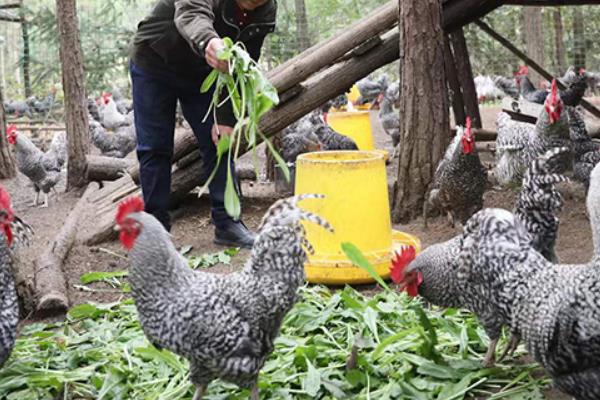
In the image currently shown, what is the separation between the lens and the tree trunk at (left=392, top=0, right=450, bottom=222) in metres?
6.29

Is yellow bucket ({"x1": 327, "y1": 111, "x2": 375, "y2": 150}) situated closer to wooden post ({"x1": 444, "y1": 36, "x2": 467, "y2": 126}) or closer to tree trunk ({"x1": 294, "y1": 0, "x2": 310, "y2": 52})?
wooden post ({"x1": 444, "y1": 36, "x2": 467, "y2": 126})

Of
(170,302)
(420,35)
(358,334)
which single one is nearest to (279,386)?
(358,334)

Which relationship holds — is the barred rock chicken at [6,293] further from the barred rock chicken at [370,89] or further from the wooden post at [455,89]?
the barred rock chicken at [370,89]

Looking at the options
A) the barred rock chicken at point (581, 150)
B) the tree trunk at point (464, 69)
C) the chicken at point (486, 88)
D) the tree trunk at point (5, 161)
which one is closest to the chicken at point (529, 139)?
the barred rock chicken at point (581, 150)

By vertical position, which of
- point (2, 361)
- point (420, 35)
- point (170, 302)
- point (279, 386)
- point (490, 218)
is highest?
point (420, 35)

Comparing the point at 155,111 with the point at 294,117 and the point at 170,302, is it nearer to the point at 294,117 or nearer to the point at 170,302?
the point at 294,117

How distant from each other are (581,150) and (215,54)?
15.4 feet

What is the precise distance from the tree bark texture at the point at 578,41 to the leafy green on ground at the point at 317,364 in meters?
15.2

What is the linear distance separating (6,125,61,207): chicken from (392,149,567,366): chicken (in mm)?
6699

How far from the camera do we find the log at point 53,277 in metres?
4.62

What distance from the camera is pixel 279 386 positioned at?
3.55 metres

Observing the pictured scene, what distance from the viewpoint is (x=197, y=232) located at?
694 centimetres

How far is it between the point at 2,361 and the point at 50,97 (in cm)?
1519

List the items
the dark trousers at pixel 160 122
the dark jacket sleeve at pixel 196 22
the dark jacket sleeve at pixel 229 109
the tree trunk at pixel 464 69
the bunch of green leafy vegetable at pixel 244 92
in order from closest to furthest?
the bunch of green leafy vegetable at pixel 244 92, the dark jacket sleeve at pixel 196 22, the dark jacket sleeve at pixel 229 109, the dark trousers at pixel 160 122, the tree trunk at pixel 464 69
